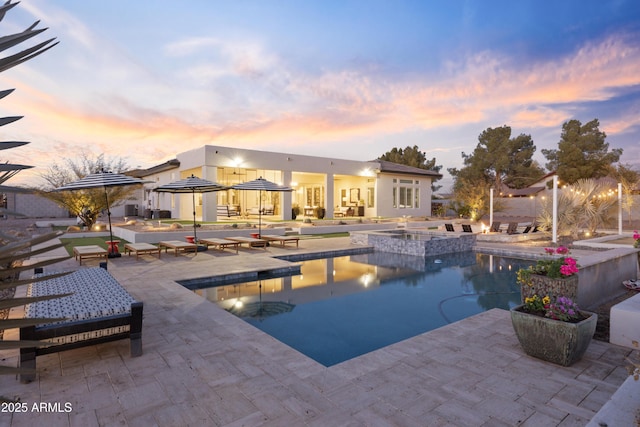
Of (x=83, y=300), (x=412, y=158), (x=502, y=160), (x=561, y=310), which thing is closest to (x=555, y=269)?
(x=561, y=310)

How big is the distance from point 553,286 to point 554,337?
1251 mm

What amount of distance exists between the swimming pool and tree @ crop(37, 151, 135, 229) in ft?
30.7

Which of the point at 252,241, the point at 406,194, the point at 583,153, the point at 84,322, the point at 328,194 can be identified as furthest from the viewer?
A: the point at 583,153

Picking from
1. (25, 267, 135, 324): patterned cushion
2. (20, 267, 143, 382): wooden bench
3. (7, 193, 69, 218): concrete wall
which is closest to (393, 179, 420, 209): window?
(25, 267, 135, 324): patterned cushion

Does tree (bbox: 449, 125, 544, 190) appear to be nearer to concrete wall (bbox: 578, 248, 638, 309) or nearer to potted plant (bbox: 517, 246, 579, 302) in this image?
concrete wall (bbox: 578, 248, 638, 309)

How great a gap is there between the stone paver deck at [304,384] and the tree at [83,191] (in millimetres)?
11538

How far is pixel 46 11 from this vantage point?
7.78 ft

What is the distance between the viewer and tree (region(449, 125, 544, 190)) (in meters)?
34.8

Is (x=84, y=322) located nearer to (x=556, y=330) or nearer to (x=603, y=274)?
(x=556, y=330)

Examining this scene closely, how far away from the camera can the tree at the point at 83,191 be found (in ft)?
55.2

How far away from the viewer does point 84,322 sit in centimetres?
374

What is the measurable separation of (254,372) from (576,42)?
18.4 m

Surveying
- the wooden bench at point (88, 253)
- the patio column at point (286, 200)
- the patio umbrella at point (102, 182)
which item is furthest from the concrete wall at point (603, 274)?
the patio column at point (286, 200)

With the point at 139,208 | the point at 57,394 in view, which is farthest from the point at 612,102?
the point at 139,208
